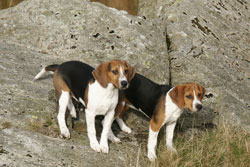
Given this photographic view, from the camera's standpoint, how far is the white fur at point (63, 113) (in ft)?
16.5

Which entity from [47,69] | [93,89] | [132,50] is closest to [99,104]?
[93,89]

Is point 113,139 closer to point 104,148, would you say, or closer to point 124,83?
point 104,148

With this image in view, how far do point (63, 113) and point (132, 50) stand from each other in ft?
7.96

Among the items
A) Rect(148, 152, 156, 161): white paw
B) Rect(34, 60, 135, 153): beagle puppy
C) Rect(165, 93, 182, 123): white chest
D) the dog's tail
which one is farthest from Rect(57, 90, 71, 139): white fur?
Rect(165, 93, 182, 123): white chest

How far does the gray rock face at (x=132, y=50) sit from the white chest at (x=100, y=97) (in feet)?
1.93

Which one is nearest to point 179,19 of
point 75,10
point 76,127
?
point 75,10

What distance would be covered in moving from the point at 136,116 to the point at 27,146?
251cm

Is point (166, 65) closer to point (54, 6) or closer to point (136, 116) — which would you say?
point (136, 116)

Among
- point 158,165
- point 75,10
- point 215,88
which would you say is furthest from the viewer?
point 75,10

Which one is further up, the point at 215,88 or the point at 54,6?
the point at 54,6

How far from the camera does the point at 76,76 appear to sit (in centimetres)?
545

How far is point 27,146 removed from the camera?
4.45m

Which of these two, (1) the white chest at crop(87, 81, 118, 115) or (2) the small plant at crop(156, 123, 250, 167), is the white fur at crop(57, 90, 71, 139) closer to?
(1) the white chest at crop(87, 81, 118, 115)

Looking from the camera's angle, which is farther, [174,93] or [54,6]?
[54,6]
